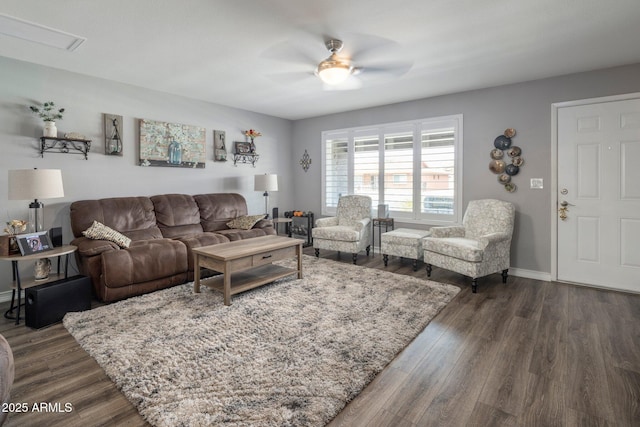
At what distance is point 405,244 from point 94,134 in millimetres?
4190

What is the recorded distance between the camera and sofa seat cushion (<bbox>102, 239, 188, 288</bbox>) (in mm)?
3172

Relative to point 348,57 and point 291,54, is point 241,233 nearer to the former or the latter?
point 291,54

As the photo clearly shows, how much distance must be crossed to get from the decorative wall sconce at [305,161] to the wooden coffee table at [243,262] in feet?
8.85

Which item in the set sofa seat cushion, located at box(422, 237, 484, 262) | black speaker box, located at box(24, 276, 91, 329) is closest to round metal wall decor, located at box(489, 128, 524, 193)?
sofa seat cushion, located at box(422, 237, 484, 262)

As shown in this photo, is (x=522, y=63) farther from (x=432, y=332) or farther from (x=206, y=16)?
(x=206, y=16)

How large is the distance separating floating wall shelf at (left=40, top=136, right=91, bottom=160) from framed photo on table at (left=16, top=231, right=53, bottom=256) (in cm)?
107

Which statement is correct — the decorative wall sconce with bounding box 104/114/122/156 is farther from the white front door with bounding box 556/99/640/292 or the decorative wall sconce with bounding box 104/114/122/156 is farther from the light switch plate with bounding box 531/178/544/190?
the white front door with bounding box 556/99/640/292

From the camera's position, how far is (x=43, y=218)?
11.9 feet

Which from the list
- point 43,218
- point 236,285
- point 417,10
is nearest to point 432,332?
point 236,285

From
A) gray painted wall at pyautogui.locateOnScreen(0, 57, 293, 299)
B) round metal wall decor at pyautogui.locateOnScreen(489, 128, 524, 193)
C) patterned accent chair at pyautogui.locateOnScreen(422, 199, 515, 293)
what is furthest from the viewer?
round metal wall decor at pyautogui.locateOnScreen(489, 128, 524, 193)

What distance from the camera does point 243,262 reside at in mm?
3309

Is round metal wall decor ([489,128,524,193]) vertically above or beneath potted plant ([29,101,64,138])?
beneath

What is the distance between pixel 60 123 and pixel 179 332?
9.53 ft

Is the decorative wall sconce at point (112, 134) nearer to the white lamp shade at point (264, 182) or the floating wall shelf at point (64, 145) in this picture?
the floating wall shelf at point (64, 145)
